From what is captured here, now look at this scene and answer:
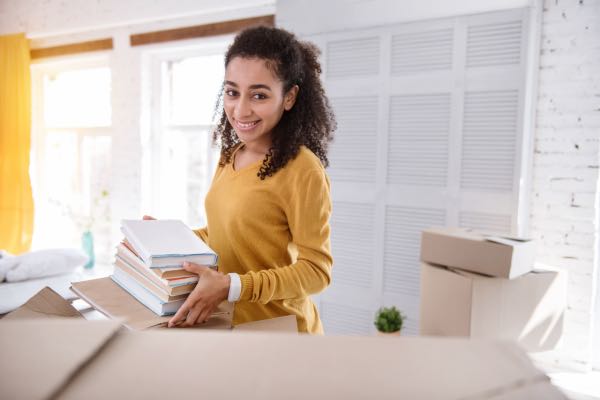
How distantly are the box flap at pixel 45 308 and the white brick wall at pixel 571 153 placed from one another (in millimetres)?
2451

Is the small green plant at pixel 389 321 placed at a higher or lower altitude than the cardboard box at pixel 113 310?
lower

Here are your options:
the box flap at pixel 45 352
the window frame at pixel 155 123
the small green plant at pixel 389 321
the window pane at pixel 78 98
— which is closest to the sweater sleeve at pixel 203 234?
the box flap at pixel 45 352

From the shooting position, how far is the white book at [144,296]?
0.82 m

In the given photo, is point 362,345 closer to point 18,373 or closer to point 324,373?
point 324,373

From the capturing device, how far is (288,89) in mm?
1157

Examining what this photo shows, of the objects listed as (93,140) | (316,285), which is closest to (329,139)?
(316,285)

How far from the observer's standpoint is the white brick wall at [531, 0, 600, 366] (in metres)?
2.35

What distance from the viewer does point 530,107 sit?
2451 millimetres

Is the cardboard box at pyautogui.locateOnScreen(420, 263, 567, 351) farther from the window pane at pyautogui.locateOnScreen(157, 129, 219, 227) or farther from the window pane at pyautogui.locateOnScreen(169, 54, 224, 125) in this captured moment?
the window pane at pyautogui.locateOnScreen(169, 54, 224, 125)

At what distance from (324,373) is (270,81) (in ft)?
3.02

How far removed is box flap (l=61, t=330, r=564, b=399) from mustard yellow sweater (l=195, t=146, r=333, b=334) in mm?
633

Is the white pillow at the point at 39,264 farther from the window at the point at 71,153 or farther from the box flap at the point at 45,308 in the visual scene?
the box flap at the point at 45,308

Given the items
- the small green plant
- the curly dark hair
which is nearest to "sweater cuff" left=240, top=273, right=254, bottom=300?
the curly dark hair

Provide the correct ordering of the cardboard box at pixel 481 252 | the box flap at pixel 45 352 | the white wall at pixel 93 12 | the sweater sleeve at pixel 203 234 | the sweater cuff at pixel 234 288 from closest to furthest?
1. the box flap at pixel 45 352
2. the sweater cuff at pixel 234 288
3. the sweater sleeve at pixel 203 234
4. the cardboard box at pixel 481 252
5. the white wall at pixel 93 12
